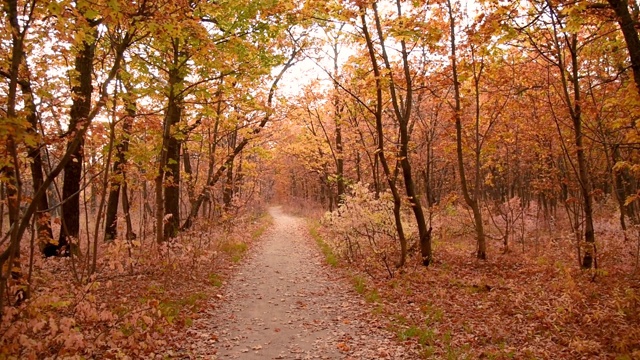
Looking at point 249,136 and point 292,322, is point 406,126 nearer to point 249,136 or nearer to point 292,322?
point 292,322

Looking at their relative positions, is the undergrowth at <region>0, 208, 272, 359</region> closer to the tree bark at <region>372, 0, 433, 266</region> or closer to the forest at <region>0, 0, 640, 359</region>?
the forest at <region>0, 0, 640, 359</region>

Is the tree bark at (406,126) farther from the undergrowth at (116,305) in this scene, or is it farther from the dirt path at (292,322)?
the undergrowth at (116,305)

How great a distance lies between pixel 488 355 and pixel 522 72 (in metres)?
8.72

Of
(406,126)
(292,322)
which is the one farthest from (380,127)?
(292,322)

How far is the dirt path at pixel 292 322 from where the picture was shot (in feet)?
21.5

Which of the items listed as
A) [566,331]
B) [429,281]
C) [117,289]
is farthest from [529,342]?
[117,289]

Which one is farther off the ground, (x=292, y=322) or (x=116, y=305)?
(x=116, y=305)

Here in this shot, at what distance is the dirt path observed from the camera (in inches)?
258

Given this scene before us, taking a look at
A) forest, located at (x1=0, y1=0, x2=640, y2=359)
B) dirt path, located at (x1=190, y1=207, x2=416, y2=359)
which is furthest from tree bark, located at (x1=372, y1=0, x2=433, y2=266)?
dirt path, located at (x1=190, y1=207, x2=416, y2=359)

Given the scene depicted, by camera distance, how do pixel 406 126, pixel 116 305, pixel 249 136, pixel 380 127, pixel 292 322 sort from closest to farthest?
pixel 116 305 < pixel 292 322 < pixel 380 127 < pixel 406 126 < pixel 249 136

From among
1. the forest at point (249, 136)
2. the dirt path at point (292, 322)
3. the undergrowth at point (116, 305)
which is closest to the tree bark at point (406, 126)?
the forest at point (249, 136)

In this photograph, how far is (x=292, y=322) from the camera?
26.3 ft

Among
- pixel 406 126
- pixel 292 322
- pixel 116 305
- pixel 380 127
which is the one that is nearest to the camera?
pixel 116 305

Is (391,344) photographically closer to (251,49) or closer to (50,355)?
(50,355)
